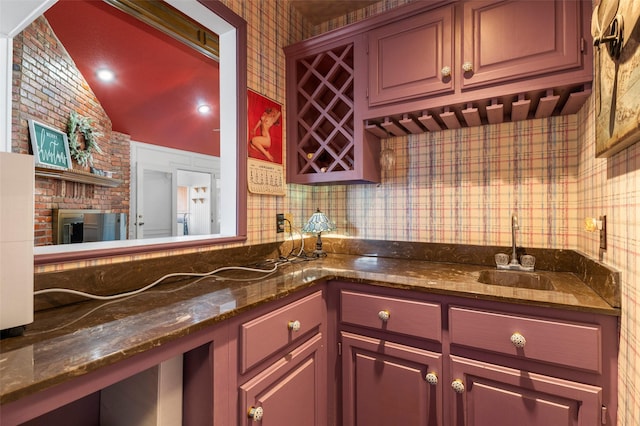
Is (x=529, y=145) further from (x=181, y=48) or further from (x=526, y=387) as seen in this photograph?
(x=181, y=48)

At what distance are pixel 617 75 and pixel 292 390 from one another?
151 centimetres

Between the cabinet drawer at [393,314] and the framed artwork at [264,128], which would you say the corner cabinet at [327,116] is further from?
the cabinet drawer at [393,314]

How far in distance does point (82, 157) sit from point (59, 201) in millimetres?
576

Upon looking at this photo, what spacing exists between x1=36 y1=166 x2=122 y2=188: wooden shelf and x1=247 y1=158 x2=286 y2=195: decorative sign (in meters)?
2.54

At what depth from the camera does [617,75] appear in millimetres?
852

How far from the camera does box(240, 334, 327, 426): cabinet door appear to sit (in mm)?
1026

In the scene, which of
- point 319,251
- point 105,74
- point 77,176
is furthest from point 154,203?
point 319,251

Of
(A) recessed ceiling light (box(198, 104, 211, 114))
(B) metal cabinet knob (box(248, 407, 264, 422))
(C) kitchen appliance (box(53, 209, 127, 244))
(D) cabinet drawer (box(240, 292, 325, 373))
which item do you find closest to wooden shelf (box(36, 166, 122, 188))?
(C) kitchen appliance (box(53, 209, 127, 244))

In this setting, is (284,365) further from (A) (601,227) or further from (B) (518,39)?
(B) (518,39)

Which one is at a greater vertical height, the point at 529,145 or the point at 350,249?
the point at 529,145

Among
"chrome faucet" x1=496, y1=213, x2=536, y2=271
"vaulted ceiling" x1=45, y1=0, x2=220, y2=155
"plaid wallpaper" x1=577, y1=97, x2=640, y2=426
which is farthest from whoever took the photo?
"vaulted ceiling" x1=45, y1=0, x2=220, y2=155

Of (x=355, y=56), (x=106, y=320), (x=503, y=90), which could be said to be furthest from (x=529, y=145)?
(x=106, y=320)

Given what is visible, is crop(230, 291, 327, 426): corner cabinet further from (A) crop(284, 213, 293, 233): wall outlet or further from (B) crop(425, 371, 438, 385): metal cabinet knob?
(A) crop(284, 213, 293, 233): wall outlet

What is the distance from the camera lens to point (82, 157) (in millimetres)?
3508
